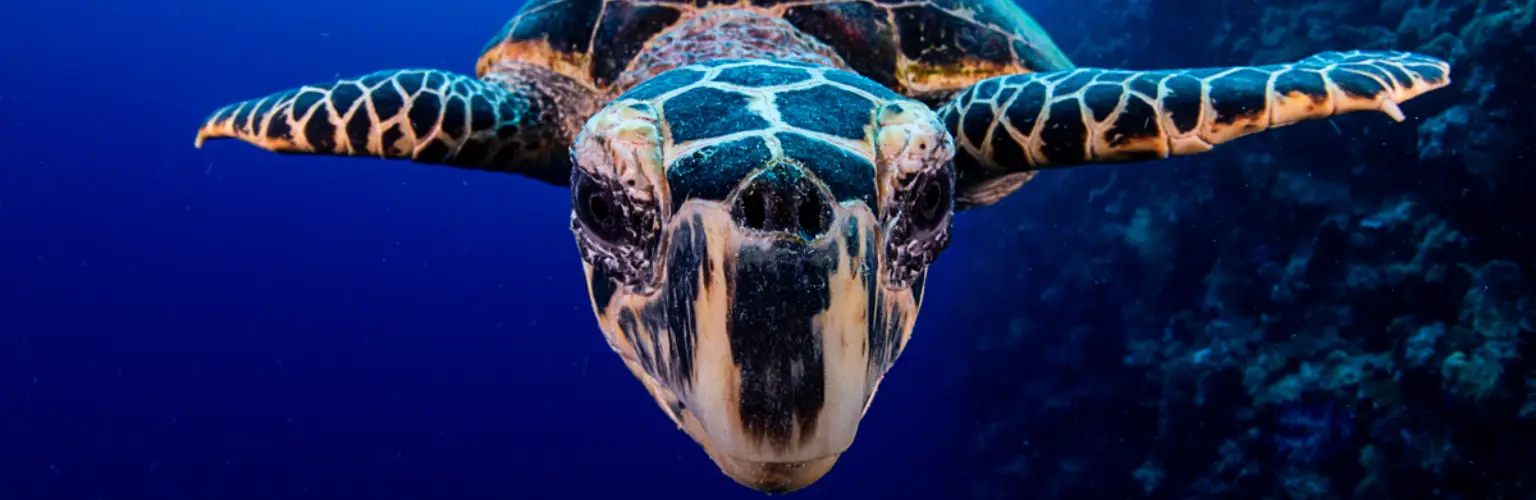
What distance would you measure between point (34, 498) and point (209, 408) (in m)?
3.59

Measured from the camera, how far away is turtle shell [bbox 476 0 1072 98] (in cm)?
312

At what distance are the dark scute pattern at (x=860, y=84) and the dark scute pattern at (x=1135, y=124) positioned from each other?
0.87 meters

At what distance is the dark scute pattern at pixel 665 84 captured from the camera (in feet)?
6.13

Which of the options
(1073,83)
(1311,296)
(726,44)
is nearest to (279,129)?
(726,44)

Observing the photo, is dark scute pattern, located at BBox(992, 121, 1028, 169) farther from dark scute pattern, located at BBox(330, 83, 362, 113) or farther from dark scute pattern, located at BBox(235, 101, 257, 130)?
dark scute pattern, located at BBox(235, 101, 257, 130)

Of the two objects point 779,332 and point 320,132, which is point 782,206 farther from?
point 320,132

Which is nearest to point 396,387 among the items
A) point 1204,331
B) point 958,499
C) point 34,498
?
point 34,498

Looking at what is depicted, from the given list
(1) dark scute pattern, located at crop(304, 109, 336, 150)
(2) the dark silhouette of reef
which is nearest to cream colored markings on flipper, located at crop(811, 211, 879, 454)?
(1) dark scute pattern, located at crop(304, 109, 336, 150)

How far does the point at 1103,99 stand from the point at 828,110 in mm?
1204

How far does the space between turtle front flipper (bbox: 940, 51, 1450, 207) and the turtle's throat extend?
0.70m

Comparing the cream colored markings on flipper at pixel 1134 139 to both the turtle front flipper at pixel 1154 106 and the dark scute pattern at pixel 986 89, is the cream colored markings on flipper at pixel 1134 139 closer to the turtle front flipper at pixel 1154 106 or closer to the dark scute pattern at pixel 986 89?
the turtle front flipper at pixel 1154 106

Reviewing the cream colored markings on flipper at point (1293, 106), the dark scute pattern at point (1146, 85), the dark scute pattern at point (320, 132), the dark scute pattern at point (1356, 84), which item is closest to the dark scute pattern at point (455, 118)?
the dark scute pattern at point (320, 132)

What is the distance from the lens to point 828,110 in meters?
1.66

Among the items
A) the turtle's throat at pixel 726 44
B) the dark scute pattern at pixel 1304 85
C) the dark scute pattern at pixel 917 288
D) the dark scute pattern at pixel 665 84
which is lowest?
the dark scute pattern at pixel 917 288
